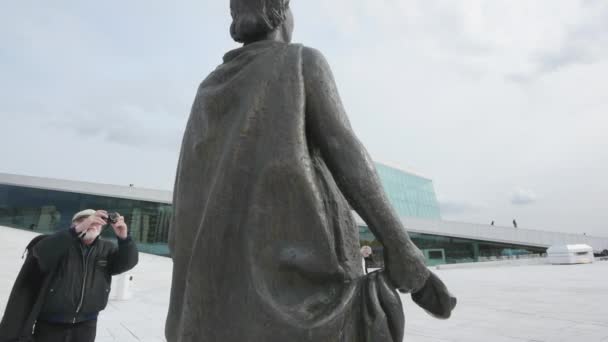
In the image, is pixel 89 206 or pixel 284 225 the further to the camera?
pixel 89 206

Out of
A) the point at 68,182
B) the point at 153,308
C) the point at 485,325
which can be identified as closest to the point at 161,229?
the point at 68,182

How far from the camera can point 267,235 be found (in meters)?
1.26

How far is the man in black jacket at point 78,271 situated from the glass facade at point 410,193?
40.1 meters

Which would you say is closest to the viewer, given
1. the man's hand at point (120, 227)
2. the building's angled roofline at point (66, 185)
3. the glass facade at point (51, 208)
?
the man's hand at point (120, 227)

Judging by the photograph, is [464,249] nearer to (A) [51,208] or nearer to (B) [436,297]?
(A) [51,208]

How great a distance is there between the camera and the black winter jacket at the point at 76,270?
2723 millimetres

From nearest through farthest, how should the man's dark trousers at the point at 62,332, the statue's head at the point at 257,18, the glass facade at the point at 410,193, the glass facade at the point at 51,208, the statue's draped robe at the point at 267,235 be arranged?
the statue's draped robe at the point at 267,235, the statue's head at the point at 257,18, the man's dark trousers at the point at 62,332, the glass facade at the point at 51,208, the glass facade at the point at 410,193

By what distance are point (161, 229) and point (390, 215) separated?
30.8 metres

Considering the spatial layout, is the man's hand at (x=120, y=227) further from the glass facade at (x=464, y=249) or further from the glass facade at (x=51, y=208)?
the glass facade at (x=464, y=249)

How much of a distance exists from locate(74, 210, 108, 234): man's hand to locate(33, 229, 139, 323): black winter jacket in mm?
70

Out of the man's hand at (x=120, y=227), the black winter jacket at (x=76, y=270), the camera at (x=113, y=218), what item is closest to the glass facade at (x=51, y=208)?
the black winter jacket at (x=76, y=270)

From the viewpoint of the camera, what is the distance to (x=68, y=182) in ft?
92.0

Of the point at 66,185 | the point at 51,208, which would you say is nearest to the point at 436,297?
the point at 66,185

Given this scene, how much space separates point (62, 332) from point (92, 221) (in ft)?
2.65
